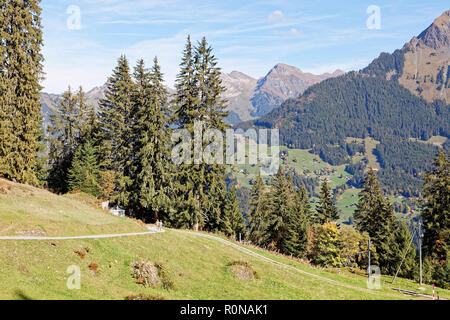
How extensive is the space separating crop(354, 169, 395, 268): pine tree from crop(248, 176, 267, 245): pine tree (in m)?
20.8

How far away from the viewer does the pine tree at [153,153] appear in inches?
1935

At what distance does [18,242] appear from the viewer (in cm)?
2425

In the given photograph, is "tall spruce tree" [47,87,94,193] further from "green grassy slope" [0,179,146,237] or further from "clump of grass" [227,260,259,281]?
"clump of grass" [227,260,259,281]

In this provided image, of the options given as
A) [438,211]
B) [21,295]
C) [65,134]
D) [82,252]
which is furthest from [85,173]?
[438,211]

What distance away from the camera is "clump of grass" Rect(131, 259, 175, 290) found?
25.7 metres

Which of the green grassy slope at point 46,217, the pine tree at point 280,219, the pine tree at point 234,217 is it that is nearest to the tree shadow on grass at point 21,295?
the green grassy slope at point 46,217

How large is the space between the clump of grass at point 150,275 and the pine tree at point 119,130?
24560 mm

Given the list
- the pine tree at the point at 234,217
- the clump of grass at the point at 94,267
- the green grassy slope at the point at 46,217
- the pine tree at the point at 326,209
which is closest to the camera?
the clump of grass at the point at 94,267

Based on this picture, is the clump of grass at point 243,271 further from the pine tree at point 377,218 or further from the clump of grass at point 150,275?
the pine tree at point 377,218

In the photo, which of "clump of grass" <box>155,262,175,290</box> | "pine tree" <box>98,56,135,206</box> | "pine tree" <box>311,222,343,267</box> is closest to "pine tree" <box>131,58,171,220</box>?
"pine tree" <box>98,56,135,206</box>

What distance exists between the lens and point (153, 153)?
49.6 m

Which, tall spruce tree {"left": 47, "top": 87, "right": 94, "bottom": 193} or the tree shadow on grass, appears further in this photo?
tall spruce tree {"left": 47, "top": 87, "right": 94, "bottom": 193}
